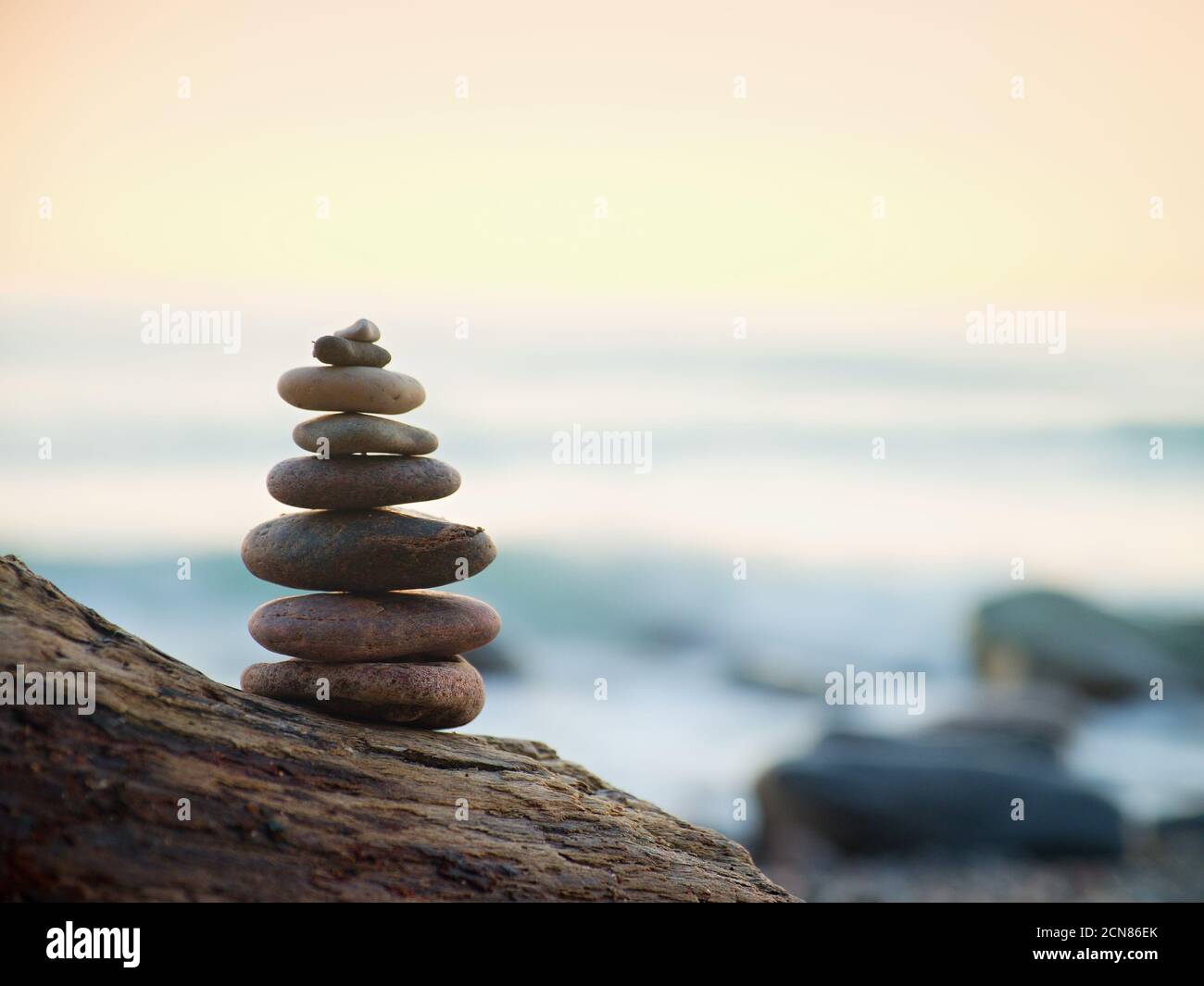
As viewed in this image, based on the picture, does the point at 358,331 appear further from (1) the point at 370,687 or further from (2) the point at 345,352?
(1) the point at 370,687

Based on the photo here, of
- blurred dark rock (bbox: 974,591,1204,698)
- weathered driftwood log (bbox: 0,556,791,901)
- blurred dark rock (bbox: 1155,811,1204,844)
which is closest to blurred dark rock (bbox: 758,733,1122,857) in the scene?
blurred dark rock (bbox: 1155,811,1204,844)

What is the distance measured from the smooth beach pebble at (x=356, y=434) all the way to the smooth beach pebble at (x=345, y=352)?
27 centimetres

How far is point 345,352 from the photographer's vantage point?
537cm

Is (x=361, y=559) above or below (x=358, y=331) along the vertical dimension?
below

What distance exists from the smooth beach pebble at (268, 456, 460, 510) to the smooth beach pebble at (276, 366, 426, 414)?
0.27 m

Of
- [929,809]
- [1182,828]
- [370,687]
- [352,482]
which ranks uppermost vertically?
[352,482]

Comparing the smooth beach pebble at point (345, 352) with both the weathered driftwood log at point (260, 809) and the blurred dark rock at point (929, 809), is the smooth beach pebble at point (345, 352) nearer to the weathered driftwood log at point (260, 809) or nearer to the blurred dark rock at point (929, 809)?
the weathered driftwood log at point (260, 809)

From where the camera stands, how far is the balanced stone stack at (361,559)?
205 inches

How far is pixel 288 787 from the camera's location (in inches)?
168

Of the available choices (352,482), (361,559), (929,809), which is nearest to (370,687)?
(361,559)

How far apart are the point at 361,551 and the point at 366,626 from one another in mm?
361

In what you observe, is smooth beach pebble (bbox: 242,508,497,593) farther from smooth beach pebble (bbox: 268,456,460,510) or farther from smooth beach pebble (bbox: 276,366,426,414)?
smooth beach pebble (bbox: 276,366,426,414)

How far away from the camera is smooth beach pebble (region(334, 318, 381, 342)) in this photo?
5.43m
